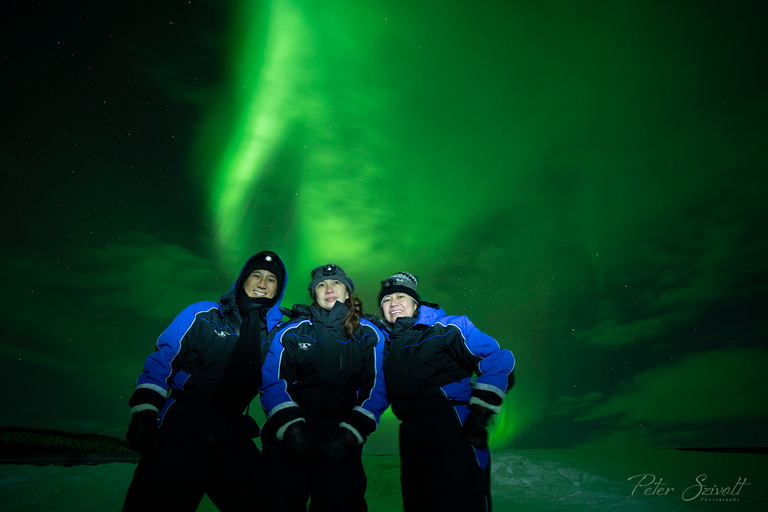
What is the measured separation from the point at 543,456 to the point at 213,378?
1156 centimetres

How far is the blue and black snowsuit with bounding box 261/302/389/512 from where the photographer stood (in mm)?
3350

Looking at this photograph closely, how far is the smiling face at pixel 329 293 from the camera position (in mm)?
4625

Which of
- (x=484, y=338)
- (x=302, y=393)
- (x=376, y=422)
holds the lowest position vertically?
(x=376, y=422)

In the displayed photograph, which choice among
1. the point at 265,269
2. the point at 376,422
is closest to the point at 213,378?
the point at 265,269

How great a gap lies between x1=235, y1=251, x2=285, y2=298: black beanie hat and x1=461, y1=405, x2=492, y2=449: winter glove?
3.01 meters

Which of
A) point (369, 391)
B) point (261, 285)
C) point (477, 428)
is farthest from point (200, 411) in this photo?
point (477, 428)

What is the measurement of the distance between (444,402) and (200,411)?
263 centimetres

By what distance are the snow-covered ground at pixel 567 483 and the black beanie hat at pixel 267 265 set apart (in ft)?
24.6

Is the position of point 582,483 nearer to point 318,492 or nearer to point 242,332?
point 318,492

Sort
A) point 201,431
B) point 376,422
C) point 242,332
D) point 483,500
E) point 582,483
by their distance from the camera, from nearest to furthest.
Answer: point 483,500, point 201,431, point 376,422, point 242,332, point 582,483

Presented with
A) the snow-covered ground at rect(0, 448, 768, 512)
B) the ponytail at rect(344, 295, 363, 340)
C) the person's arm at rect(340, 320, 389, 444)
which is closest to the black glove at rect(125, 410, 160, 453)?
the person's arm at rect(340, 320, 389, 444)

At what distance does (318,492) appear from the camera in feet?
11.0
